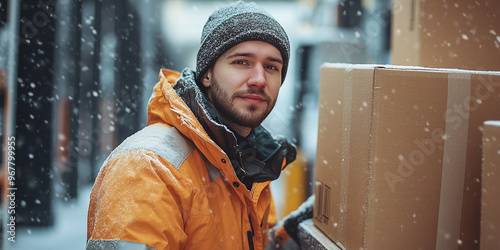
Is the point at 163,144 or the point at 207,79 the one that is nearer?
the point at 163,144

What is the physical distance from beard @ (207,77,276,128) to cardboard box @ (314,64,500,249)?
54 centimetres

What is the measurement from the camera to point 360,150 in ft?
4.42

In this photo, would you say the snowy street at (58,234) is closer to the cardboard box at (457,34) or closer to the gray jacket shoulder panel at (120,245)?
the gray jacket shoulder panel at (120,245)

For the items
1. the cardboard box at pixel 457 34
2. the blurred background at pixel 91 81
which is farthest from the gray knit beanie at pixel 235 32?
the blurred background at pixel 91 81

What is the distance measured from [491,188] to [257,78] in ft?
3.07

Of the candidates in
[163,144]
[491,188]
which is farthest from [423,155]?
[163,144]

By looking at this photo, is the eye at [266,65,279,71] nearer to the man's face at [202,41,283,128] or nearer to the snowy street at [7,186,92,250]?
the man's face at [202,41,283,128]

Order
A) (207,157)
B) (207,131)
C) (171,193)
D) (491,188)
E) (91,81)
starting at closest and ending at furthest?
(491,188) → (171,193) → (207,157) → (207,131) → (91,81)

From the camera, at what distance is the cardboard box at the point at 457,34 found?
171 cm

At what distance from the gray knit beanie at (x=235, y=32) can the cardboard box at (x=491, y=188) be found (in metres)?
0.97

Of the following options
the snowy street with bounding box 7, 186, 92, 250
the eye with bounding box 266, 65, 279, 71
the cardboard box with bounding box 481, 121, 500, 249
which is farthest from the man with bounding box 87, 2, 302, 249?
the snowy street with bounding box 7, 186, 92, 250

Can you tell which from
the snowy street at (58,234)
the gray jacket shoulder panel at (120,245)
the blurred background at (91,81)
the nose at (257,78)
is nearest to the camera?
the gray jacket shoulder panel at (120,245)

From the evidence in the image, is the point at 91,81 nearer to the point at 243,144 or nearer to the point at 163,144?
the point at 243,144

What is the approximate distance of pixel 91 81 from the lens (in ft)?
18.5
